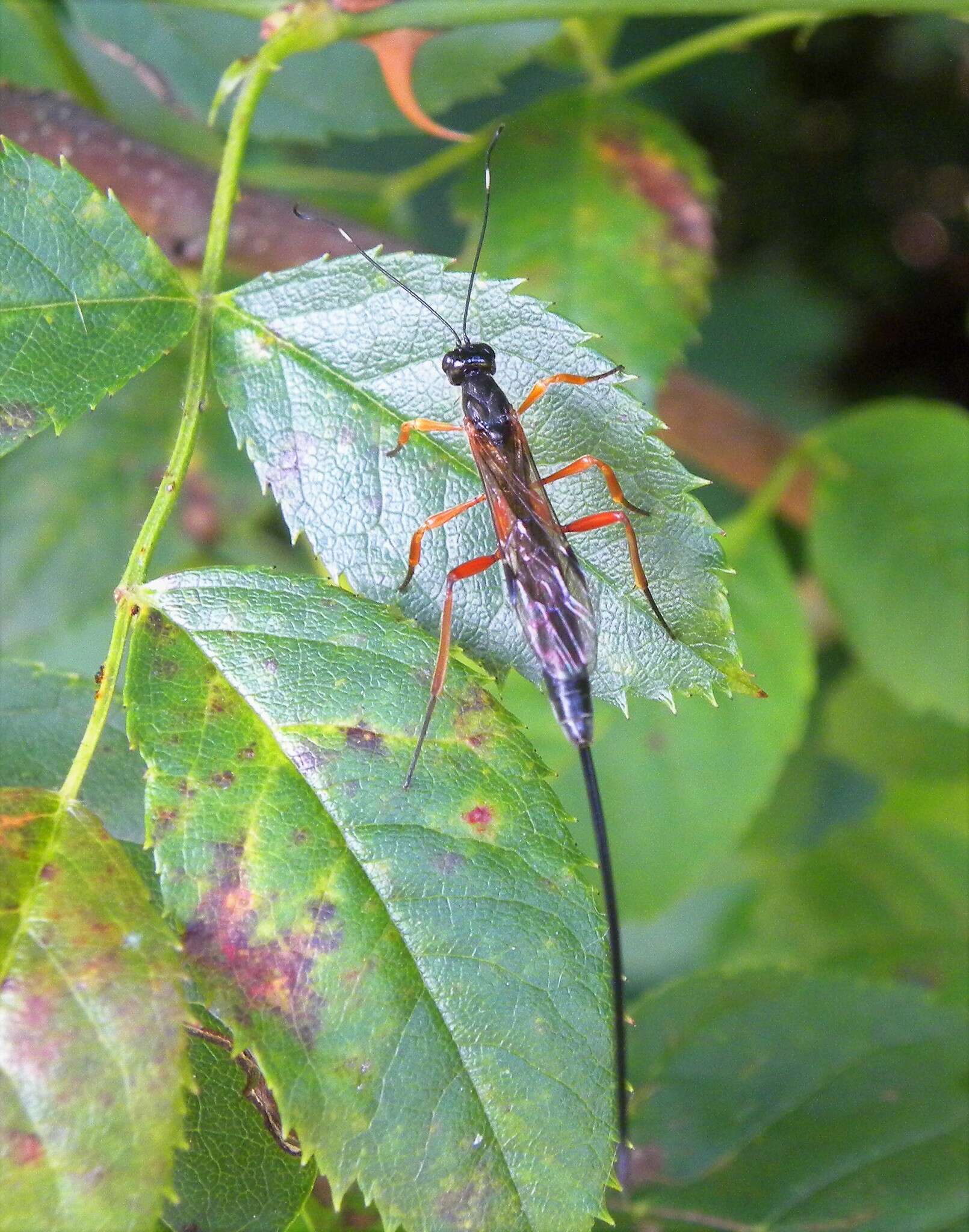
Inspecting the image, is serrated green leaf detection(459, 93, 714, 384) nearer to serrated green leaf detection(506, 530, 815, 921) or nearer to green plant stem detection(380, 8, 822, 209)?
green plant stem detection(380, 8, 822, 209)

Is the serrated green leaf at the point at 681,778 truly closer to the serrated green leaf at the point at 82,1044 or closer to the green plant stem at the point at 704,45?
the green plant stem at the point at 704,45

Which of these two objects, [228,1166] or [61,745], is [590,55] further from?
[228,1166]

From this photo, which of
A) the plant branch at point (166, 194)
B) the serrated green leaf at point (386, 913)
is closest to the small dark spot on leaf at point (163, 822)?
the serrated green leaf at point (386, 913)

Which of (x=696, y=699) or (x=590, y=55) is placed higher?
(x=590, y=55)

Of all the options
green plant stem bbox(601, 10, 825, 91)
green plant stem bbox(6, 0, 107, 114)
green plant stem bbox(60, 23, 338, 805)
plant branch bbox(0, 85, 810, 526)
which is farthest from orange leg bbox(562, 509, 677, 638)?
green plant stem bbox(6, 0, 107, 114)

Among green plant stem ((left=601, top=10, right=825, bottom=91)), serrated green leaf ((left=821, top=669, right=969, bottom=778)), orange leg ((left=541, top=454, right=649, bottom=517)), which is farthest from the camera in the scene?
serrated green leaf ((left=821, top=669, right=969, bottom=778))

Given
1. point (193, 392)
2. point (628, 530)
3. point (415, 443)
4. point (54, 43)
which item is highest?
point (54, 43)

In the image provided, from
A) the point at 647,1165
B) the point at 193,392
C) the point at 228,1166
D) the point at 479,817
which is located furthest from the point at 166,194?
the point at 647,1165

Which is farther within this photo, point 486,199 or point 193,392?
point 486,199
